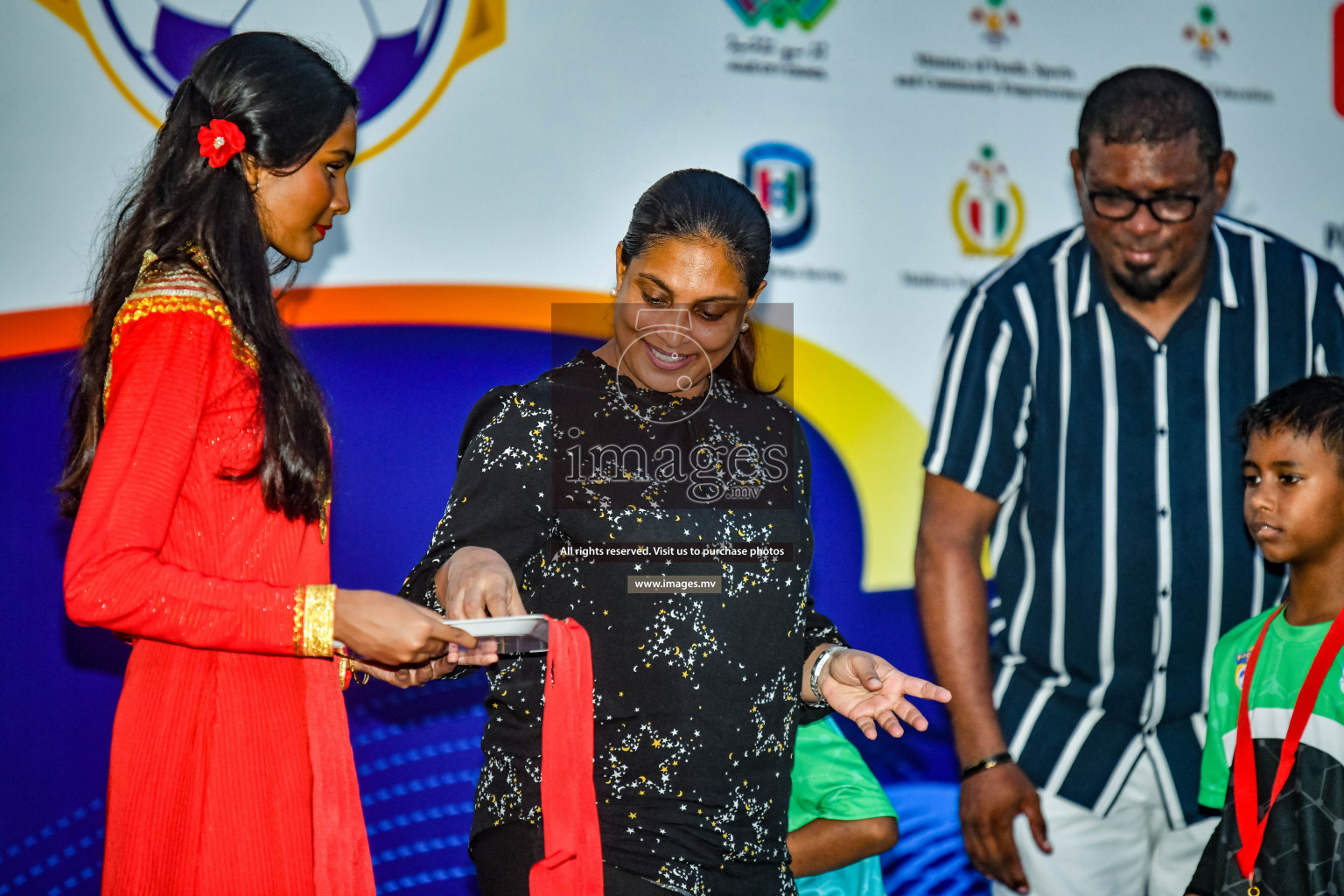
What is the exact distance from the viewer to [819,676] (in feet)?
5.95

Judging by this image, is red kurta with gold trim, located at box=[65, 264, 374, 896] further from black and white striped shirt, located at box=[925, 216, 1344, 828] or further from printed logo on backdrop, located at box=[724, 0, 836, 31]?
printed logo on backdrop, located at box=[724, 0, 836, 31]

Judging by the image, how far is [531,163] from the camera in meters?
3.18

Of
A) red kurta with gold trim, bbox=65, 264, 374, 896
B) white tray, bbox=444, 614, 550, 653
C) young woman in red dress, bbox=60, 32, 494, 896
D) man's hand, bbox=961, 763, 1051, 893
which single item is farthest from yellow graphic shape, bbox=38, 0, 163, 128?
man's hand, bbox=961, 763, 1051, 893

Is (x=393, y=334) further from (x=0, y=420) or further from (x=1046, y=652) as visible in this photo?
(x=1046, y=652)

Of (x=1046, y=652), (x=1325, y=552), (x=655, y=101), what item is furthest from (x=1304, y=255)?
(x=655, y=101)

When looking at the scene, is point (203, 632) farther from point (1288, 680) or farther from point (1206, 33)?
point (1206, 33)

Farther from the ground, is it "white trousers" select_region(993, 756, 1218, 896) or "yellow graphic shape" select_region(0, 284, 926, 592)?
"yellow graphic shape" select_region(0, 284, 926, 592)

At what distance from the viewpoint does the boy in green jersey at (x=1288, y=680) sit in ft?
7.66

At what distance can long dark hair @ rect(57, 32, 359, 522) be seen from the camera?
1588 millimetres

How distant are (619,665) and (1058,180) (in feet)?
8.42

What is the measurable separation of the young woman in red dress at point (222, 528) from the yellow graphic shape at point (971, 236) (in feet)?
7.33

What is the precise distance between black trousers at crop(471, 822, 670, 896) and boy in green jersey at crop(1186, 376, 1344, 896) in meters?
1.40

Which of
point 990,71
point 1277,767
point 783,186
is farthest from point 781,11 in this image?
point 1277,767

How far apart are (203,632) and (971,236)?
8.84 ft
